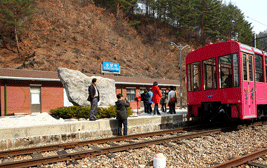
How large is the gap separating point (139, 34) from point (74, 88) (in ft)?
145

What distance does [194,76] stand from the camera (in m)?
10.3

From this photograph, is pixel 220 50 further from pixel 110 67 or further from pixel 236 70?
pixel 110 67

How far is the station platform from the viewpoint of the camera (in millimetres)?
6746

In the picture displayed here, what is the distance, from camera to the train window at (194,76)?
1020cm

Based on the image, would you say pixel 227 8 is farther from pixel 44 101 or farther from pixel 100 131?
pixel 100 131

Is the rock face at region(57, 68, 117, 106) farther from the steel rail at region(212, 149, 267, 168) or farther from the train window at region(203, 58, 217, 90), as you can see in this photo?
the steel rail at region(212, 149, 267, 168)

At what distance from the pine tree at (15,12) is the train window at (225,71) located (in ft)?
98.2

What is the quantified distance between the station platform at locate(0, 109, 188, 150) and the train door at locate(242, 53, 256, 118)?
377cm

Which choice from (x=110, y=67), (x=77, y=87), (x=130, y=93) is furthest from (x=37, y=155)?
(x=110, y=67)

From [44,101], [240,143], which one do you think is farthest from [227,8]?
[240,143]

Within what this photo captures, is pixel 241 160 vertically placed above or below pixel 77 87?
below

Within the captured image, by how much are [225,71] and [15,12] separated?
31.9 m

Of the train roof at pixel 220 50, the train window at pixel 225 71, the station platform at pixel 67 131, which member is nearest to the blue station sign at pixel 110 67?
the train roof at pixel 220 50

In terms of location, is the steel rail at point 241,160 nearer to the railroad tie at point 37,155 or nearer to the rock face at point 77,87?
the railroad tie at point 37,155
